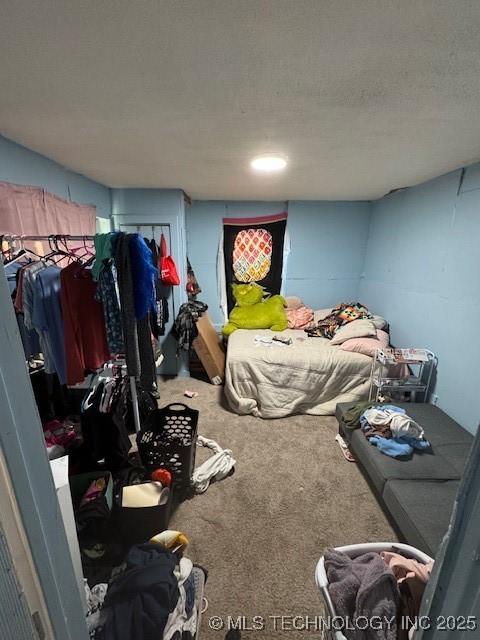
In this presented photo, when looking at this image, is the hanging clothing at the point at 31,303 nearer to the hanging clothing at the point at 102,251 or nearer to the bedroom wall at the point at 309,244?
the hanging clothing at the point at 102,251

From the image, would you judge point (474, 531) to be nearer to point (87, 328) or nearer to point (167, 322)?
point (87, 328)

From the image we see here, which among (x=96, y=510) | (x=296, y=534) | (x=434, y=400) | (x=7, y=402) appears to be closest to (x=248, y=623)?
(x=296, y=534)

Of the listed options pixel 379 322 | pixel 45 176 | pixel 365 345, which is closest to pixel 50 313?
pixel 45 176

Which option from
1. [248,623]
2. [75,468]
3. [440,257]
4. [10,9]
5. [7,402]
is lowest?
[248,623]

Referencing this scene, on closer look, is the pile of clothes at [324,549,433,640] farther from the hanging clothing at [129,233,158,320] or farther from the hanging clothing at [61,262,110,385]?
the hanging clothing at [61,262,110,385]

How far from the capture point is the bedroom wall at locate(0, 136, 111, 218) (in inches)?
63.8

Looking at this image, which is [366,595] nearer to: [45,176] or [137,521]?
[137,521]

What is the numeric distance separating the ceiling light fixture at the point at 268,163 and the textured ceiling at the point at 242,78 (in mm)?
106

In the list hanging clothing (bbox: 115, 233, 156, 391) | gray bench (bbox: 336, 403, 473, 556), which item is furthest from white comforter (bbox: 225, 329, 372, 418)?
hanging clothing (bbox: 115, 233, 156, 391)

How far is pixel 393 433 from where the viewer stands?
195 cm

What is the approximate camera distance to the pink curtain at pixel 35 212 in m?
1.62

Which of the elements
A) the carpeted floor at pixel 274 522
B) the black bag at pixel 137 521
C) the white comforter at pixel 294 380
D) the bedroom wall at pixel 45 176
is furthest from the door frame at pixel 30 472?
the white comforter at pixel 294 380

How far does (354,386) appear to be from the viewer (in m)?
2.73

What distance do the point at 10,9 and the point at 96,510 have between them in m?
1.94
